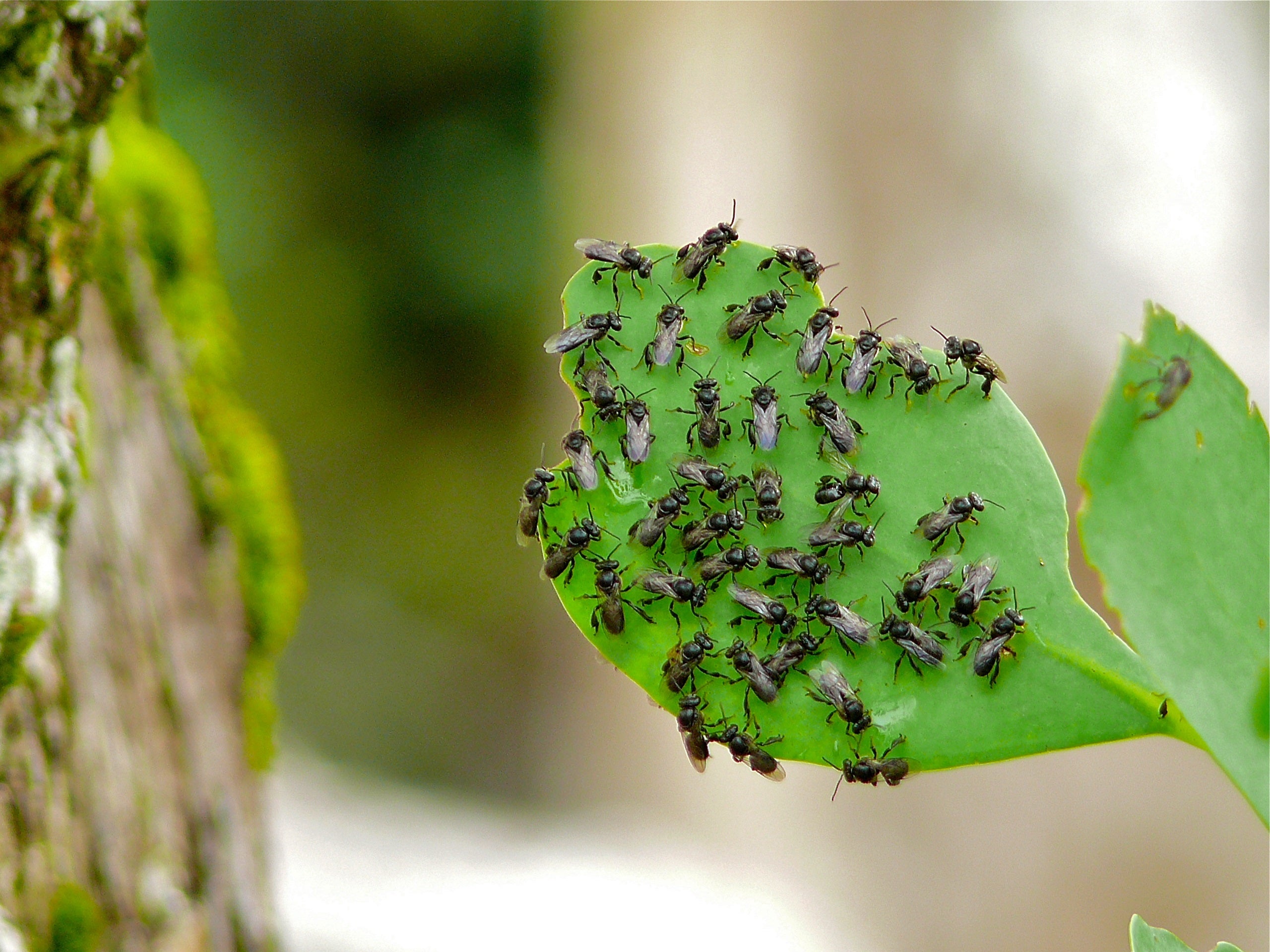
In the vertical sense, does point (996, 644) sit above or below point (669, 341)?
below

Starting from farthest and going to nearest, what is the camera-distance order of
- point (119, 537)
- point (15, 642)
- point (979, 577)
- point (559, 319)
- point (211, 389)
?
point (559, 319) < point (211, 389) < point (119, 537) < point (15, 642) < point (979, 577)

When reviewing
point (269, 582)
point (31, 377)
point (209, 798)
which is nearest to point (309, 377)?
point (269, 582)

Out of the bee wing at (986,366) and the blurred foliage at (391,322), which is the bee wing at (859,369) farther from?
the blurred foliage at (391,322)

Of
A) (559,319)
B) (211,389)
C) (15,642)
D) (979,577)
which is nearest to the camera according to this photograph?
(979,577)

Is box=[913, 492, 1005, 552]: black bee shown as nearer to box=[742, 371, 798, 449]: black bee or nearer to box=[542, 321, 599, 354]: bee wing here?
box=[742, 371, 798, 449]: black bee

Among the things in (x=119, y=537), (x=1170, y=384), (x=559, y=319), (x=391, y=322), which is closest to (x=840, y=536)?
(x=1170, y=384)

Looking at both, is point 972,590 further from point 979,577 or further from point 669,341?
point 669,341
